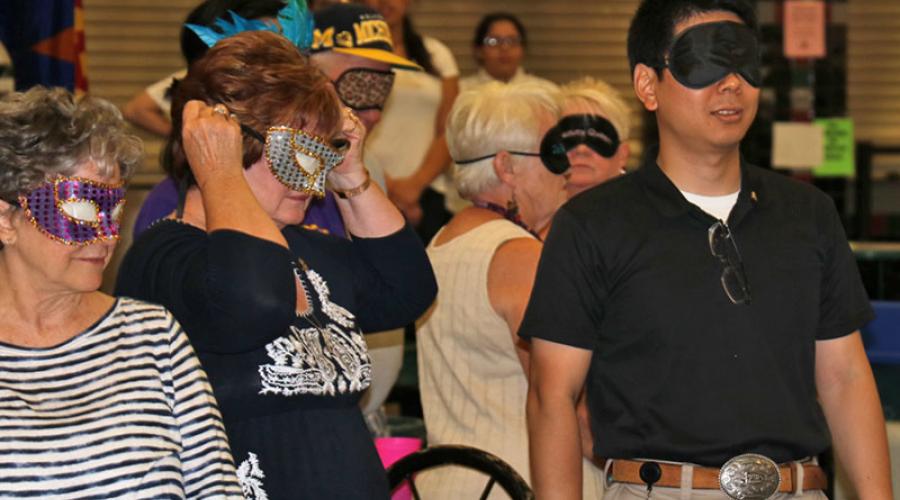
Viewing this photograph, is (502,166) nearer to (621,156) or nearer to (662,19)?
(621,156)

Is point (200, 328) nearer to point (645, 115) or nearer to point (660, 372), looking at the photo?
point (660, 372)

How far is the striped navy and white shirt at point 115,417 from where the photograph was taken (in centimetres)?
250

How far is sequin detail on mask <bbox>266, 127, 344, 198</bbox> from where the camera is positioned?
2955 millimetres

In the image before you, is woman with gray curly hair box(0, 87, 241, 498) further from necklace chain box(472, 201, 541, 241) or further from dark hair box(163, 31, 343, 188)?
necklace chain box(472, 201, 541, 241)

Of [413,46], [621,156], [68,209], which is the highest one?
[68,209]

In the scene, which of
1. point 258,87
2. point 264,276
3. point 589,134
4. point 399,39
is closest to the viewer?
point 264,276

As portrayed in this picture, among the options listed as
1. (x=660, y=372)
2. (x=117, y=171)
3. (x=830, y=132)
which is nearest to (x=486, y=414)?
(x=660, y=372)

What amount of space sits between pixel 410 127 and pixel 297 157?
353 cm

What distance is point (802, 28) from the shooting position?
9.12 metres

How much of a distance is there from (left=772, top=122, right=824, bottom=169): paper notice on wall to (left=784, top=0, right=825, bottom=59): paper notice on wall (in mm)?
687

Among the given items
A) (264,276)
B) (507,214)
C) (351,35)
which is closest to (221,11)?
(351,35)

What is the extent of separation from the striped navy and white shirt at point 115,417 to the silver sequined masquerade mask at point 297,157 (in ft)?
1.35

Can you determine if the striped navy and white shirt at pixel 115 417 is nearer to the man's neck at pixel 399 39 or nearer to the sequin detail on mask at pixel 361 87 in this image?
the sequin detail on mask at pixel 361 87

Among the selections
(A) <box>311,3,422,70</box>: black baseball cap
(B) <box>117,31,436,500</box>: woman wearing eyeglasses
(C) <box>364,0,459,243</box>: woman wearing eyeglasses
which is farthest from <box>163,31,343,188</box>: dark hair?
(C) <box>364,0,459,243</box>: woman wearing eyeglasses
